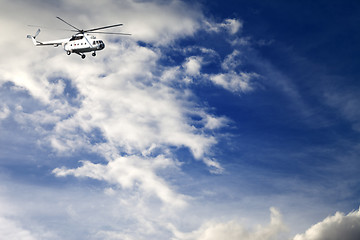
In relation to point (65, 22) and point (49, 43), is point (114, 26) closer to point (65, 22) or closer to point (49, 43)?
point (65, 22)

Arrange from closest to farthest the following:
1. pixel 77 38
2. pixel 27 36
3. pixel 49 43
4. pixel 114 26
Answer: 1. pixel 114 26
2. pixel 77 38
3. pixel 49 43
4. pixel 27 36

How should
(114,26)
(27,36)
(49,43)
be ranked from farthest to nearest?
(27,36)
(49,43)
(114,26)

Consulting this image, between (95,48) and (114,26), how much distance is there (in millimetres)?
11321

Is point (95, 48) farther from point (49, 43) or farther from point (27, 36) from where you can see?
point (27, 36)

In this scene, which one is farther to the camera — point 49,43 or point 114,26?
point 49,43

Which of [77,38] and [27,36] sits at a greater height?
[27,36]

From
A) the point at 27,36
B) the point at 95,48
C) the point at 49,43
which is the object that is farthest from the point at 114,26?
the point at 27,36

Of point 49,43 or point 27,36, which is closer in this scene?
point 49,43

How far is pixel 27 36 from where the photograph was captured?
506 ft

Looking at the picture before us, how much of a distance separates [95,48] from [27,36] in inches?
1877

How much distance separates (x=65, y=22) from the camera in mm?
119250

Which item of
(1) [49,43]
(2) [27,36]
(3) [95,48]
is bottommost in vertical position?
(3) [95,48]

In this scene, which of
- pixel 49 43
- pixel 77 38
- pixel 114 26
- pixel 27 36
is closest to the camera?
pixel 114 26

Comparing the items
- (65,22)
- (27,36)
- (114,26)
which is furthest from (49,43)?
(114,26)
